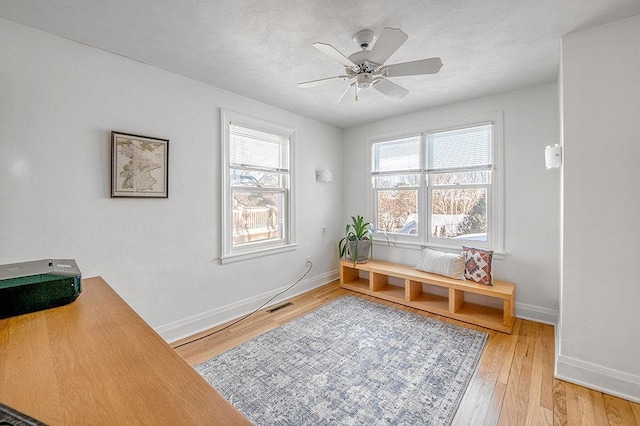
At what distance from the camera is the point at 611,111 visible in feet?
6.01

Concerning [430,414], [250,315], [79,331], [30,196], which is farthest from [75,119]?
[430,414]

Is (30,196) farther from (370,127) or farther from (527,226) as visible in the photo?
(527,226)

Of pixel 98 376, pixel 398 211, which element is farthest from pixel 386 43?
pixel 398 211

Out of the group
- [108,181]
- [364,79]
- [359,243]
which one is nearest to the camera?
[364,79]

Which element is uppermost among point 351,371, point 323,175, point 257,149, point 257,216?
point 257,149

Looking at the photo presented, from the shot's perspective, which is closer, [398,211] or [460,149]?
[460,149]

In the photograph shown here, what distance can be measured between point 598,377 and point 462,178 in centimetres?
218

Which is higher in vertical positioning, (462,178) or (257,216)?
(462,178)

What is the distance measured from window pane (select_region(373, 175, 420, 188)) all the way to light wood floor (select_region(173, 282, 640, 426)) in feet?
6.27

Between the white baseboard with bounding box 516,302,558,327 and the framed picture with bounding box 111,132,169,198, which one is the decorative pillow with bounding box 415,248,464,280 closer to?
the white baseboard with bounding box 516,302,558,327

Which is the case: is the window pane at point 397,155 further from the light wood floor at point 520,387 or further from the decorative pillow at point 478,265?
the light wood floor at point 520,387

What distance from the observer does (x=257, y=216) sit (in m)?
3.37

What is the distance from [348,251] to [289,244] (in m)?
0.92

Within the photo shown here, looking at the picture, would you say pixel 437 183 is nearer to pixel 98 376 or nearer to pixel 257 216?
pixel 257 216
